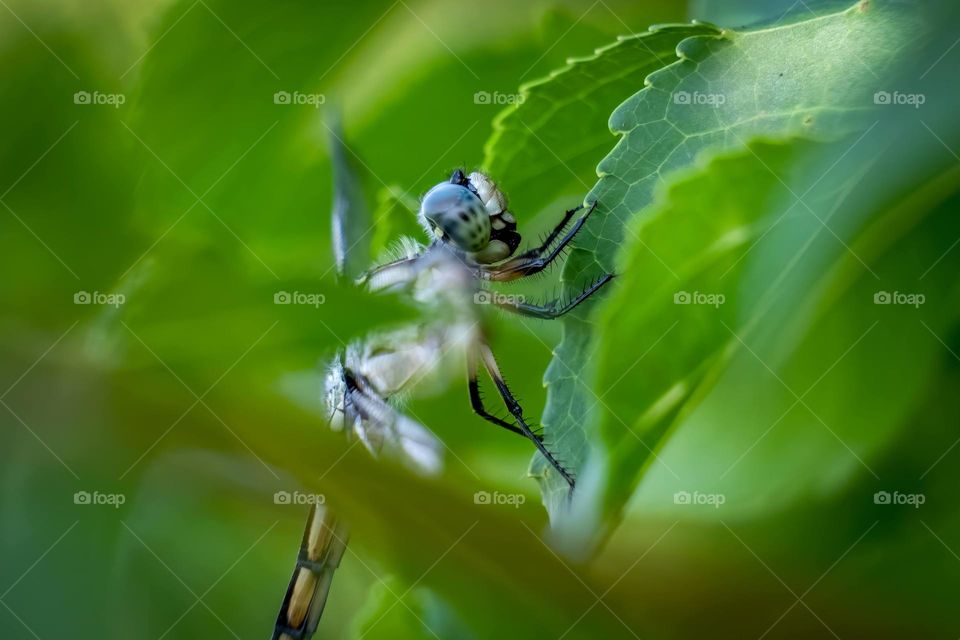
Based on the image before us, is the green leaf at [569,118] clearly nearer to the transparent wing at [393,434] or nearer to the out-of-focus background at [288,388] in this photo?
the out-of-focus background at [288,388]

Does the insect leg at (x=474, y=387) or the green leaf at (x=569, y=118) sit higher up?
the green leaf at (x=569, y=118)

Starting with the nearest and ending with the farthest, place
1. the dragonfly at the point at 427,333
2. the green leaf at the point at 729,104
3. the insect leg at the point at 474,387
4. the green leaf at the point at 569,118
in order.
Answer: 1. the green leaf at the point at 729,104
2. the green leaf at the point at 569,118
3. the dragonfly at the point at 427,333
4. the insect leg at the point at 474,387

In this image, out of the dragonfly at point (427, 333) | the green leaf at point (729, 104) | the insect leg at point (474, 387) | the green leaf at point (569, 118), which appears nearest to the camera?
the green leaf at point (729, 104)

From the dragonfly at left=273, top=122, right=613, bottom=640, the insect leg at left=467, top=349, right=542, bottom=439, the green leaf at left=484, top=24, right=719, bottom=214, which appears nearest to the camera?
the green leaf at left=484, top=24, right=719, bottom=214

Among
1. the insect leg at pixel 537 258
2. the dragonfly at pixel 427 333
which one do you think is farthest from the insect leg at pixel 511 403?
the insect leg at pixel 537 258

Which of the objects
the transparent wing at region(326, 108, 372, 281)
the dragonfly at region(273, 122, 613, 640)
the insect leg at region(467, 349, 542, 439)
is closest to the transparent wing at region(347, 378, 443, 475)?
the dragonfly at region(273, 122, 613, 640)

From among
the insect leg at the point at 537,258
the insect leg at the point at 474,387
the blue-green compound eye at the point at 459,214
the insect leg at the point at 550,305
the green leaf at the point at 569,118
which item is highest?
the green leaf at the point at 569,118

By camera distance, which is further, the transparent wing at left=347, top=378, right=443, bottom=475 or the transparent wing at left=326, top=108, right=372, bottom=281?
the transparent wing at left=326, top=108, right=372, bottom=281

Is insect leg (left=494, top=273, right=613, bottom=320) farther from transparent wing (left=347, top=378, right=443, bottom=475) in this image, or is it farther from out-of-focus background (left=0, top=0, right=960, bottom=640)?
transparent wing (left=347, top=378, right=443, bottom=475)
